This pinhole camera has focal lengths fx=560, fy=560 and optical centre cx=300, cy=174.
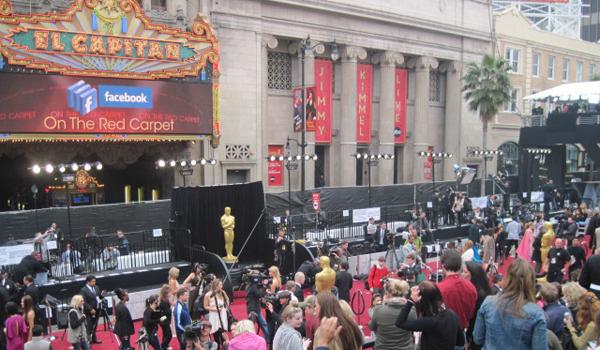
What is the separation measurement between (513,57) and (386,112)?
15.5 metres

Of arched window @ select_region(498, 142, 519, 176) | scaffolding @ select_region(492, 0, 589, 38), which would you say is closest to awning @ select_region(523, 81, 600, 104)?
arched window @ select_region(498, 142, 519, 176)

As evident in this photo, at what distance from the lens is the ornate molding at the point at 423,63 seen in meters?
39.1

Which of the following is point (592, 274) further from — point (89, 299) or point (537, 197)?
point (537, 197)

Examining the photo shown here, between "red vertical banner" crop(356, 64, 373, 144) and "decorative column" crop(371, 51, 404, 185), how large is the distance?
0.80 metres

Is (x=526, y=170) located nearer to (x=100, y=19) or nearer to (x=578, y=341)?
(x=100, y=19)

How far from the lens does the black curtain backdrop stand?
1875cm

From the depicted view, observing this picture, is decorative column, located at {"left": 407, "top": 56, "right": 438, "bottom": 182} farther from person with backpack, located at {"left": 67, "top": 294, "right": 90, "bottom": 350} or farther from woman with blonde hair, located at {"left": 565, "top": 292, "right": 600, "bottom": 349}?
woman with blonde hair, located at {"left": 565, "top": 292, "right": 600, "bottom": 349}

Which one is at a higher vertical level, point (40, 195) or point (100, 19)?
point (100, 19)

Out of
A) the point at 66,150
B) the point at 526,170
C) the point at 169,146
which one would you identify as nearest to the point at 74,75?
the point at 66,150

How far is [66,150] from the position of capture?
83.9ft

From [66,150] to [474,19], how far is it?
31197 mm

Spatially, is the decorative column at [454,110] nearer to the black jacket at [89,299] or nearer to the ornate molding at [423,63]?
the ornate molding at [423,63]

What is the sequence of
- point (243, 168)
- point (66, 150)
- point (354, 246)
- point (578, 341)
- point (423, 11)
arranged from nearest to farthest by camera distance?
point (578, 341) → point (354, 246) → point (66, 150) → point (243, 168) → point (423, 11)

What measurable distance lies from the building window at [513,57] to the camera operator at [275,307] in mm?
41012
